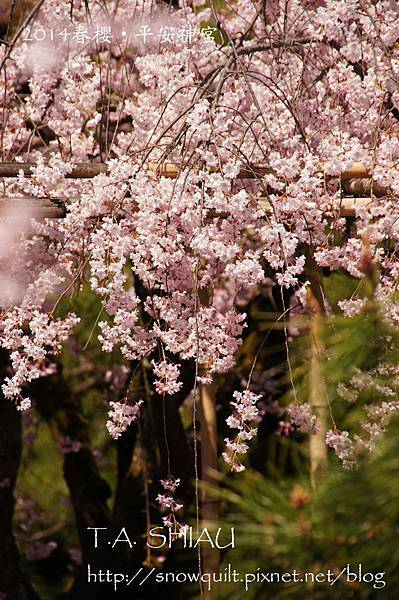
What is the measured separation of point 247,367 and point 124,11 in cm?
176

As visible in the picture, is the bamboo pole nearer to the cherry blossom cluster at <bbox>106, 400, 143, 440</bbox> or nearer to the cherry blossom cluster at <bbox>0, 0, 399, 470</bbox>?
the cherry blossom cluster at <bbox>0, 0, 399, 470</bbox>

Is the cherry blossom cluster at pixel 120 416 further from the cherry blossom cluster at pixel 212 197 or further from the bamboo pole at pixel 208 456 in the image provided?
the bamboo pole at pixel 208 456

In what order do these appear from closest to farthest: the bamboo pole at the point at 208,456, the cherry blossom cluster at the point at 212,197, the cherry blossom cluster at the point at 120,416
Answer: the cherry blossom cluster at the point at 212,197 → the cherry blossom cluster at the point at 120,416 → the bamboo pole at the point at 208,456

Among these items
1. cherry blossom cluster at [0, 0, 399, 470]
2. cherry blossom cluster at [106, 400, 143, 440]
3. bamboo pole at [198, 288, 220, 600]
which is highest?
cherry blossom cluster at [0, 0, 399, 470]

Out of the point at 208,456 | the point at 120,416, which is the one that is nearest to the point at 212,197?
the point at 120,416

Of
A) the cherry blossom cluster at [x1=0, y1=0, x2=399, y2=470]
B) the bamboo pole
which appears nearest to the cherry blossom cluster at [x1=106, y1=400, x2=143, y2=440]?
the cherry blossom cluster at [x1=0, y1=0, x2=399, y2=470]

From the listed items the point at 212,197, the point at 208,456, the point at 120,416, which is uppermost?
the point at 212,197

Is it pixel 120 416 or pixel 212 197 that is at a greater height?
pixel 212 197

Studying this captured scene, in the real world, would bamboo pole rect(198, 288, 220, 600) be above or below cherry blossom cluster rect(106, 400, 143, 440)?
below

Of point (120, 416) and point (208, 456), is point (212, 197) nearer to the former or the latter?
point (120, 416)

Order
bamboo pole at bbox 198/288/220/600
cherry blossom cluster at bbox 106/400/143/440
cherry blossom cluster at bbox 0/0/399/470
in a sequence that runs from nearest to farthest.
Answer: cherry blossom cluster at bbox 0/0/399/470 < cherry blossom cluster at bbox 106/400/143/440 < bamboo pole at bbox 198/288/220/600

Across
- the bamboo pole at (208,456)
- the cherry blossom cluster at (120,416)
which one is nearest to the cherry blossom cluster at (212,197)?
the cherry blossom cluster at (120,416)

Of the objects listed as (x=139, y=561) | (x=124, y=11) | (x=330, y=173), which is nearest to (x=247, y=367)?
(x=139, y=561)

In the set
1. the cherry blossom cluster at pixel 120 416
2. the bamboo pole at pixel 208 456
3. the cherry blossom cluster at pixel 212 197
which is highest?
the cherry blossom cluster at pixel 212 197
